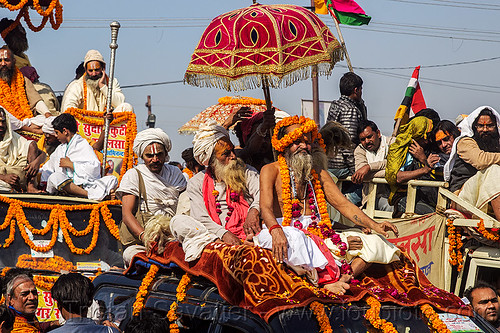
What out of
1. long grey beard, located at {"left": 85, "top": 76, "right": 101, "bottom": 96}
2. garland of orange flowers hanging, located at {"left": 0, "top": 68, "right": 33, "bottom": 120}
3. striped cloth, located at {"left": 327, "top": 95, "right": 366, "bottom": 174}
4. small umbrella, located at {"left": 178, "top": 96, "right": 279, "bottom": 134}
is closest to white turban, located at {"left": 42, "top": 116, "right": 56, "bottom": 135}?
garland of orange flowers hanging, located at {"left": 0, "top": 68, "right": 33, "bottom": 120}

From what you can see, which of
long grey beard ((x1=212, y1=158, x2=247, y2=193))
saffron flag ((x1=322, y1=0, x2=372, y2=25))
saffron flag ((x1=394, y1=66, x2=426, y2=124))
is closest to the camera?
long grey beard ((x1=212, y1=158, x2=247, y2=193))

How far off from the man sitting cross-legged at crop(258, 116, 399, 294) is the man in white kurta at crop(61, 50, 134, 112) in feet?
18.4

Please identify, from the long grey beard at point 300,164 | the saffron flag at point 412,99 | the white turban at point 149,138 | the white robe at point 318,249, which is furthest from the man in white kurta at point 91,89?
the white robe at point 318,249

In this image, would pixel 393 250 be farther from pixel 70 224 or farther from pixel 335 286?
pixel 70 224

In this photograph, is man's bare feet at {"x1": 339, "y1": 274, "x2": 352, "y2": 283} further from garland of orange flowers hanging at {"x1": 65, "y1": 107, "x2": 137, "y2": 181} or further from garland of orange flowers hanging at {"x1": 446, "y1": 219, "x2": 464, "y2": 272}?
garland of orange flowers hanging at {"x1": 65, "y1": 107, "x2": 137, "y2": 181}

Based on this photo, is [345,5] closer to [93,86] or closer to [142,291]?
[93,86]

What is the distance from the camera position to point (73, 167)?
9.95 m

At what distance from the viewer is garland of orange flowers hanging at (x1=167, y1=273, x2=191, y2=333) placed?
548cm

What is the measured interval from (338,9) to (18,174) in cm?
637

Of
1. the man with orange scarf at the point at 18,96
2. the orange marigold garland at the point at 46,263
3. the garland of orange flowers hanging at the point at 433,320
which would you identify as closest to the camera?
the garland of orange flowers hanging at the point at 433,320

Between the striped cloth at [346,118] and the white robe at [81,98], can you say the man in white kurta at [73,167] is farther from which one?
the striped cloth at [346,118]

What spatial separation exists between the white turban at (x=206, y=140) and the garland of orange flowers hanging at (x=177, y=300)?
4.76 feet

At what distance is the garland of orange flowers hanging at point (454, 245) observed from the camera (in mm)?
8289

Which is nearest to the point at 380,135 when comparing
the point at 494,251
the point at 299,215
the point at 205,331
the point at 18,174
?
the point at 494,251
